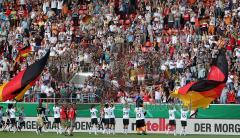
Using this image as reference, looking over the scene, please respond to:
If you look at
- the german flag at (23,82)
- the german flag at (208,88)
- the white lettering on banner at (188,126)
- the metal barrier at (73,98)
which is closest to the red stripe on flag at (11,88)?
the german flag at (23,82)

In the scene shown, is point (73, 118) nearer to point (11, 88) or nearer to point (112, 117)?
point (112, 117)

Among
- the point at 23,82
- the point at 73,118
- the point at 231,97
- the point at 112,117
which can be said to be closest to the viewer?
the point at 23,82

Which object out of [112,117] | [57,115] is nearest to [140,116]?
[112,117]

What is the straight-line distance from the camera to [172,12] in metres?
59.5

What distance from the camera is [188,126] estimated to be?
52.1 meters

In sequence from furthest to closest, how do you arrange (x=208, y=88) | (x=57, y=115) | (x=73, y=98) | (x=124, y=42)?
1. (x=124, y=42)
2. (x=73, y=98)
3. (x=57, y=115)
4. (x=208, y=88)

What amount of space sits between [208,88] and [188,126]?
17.1m

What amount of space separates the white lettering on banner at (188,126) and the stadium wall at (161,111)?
0.24 meters

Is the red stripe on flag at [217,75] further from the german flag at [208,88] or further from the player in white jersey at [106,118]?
the player in white jersey at [106,118]

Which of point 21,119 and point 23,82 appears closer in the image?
point 23,82

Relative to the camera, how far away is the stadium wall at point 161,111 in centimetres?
5125

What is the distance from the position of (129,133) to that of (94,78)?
4956mm

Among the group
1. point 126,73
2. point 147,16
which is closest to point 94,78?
point 126,73

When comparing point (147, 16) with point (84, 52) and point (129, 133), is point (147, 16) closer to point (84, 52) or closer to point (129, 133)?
point (84, 52)
